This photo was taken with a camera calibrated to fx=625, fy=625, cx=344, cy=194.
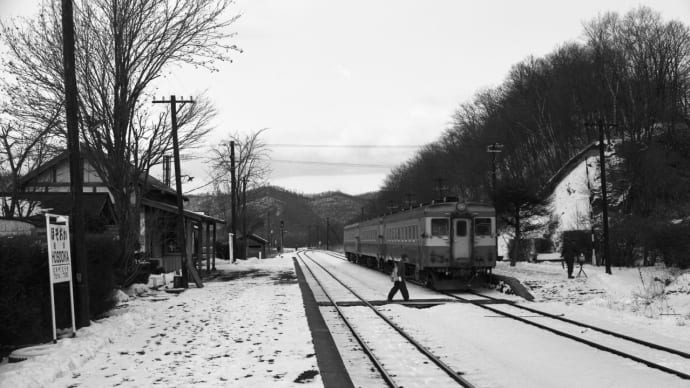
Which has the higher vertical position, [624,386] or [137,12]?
[137,12]

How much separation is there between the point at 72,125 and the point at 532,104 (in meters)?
63.4

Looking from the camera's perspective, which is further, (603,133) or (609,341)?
(603,133)

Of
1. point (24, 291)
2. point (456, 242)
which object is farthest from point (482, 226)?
point (24, 291)

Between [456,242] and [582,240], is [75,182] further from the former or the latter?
[582,240]

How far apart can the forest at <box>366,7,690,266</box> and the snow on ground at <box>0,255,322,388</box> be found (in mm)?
19635

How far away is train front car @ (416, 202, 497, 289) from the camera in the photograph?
21.9 m

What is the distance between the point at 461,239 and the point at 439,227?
0.88 metres

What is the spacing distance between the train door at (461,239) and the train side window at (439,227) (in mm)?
317

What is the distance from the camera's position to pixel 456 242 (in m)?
22.0

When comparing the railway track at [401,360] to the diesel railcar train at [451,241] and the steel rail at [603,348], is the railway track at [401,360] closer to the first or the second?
the steel rail at [603,348]

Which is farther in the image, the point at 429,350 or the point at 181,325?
the point at 181,325

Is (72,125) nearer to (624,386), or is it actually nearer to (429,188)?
(624,386)

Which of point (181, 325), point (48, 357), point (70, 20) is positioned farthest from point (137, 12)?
point (48, 357)

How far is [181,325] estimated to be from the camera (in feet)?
45.1
